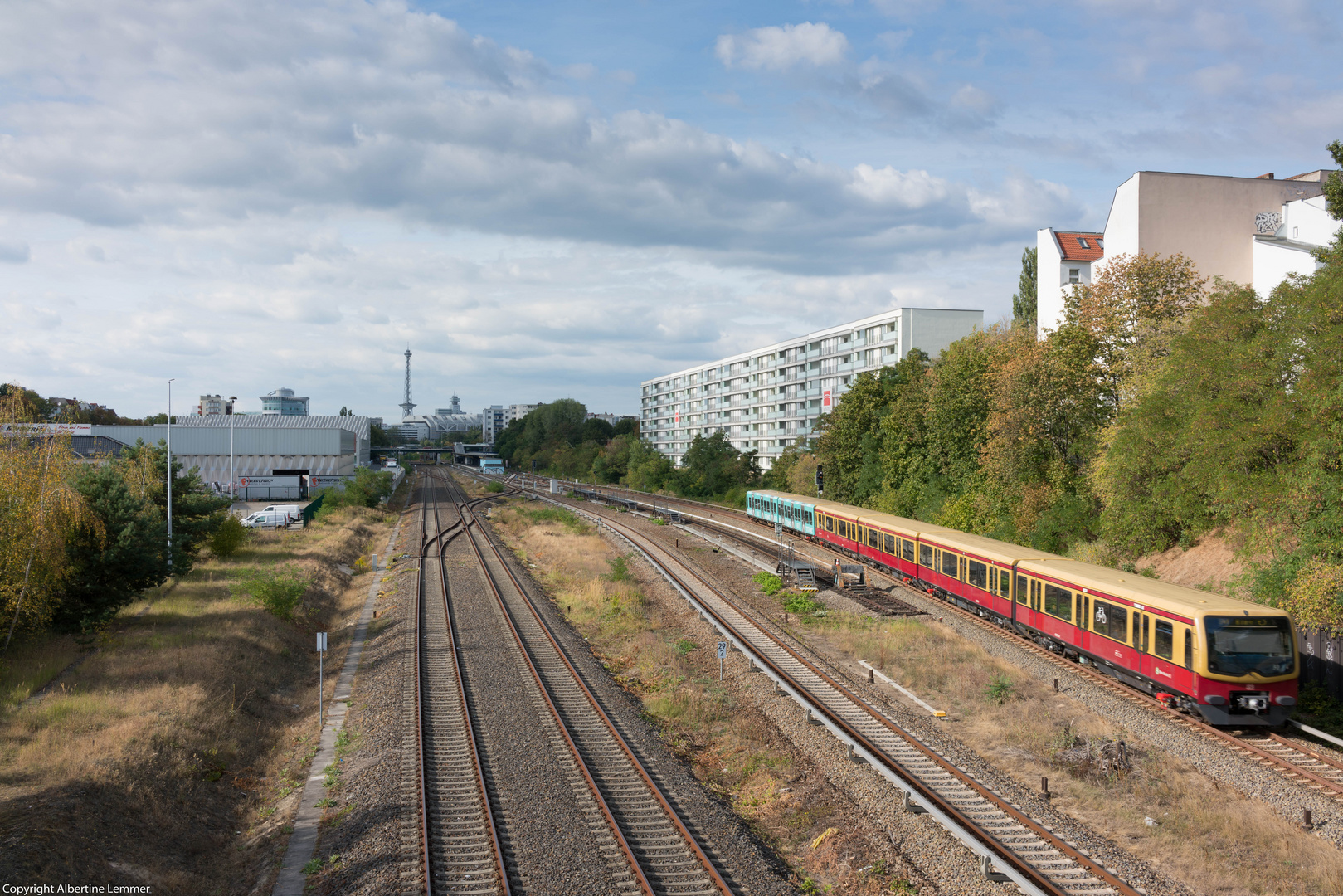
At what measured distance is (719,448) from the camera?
264 feet

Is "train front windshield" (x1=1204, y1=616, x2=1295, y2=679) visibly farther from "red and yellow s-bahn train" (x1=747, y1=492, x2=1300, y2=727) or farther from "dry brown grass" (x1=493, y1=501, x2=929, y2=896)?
"dry brown grass" (x1=493, y1=501, x2=929, y2=896)

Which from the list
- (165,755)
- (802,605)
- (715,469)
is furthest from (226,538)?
(715,469)

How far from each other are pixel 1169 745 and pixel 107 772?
63.4ft

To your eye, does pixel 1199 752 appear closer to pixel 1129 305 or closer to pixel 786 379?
pixel 1129 305

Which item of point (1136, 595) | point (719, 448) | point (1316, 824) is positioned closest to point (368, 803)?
point (1316, 824)

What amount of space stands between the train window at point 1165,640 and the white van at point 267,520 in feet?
176

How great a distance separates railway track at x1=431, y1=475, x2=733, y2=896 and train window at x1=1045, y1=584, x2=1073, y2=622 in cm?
1211

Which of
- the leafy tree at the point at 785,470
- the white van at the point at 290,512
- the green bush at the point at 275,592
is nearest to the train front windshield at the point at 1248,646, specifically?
the green bush at the point at 275,592

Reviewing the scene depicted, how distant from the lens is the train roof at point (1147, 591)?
1545cm

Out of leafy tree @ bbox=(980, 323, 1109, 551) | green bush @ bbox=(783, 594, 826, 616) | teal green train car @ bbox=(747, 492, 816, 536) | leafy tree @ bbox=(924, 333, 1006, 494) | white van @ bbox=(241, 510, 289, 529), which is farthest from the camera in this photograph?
white van @ bbox=(241, 510, 289, 529)

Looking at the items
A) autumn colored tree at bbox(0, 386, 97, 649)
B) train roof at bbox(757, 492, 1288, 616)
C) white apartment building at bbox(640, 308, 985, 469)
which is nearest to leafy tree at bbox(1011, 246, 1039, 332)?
white apartment building at bbox(640, 308, 985, 469)

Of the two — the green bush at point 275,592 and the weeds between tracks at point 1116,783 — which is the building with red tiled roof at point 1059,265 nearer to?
the weeds between tracks at point 1116,783

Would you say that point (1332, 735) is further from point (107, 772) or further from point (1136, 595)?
point (107, 772)

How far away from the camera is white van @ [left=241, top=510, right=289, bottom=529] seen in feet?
179
